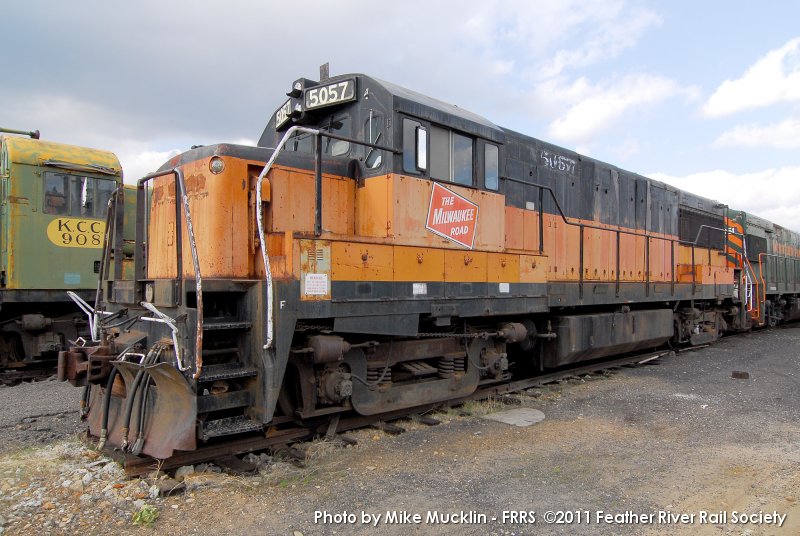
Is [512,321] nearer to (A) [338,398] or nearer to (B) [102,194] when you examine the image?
(A) [338,398]

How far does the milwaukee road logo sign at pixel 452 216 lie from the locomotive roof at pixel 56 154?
23.0 feet

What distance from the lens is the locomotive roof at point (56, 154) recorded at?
920cm

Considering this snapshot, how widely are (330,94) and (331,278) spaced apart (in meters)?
2.27

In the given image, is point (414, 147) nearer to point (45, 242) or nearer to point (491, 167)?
point (491, 167)

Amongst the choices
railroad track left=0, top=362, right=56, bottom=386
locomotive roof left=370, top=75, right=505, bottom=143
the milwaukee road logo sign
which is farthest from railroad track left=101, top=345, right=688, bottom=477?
railroad track left=0, top=362, right=56, bottom=386

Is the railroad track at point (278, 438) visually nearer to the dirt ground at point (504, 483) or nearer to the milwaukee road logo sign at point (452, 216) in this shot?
the dirt ground at point (504, 483)

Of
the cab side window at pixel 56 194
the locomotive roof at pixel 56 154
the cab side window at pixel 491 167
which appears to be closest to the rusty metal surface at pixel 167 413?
the cab side window at pixel 491 167

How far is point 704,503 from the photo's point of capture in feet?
13.1

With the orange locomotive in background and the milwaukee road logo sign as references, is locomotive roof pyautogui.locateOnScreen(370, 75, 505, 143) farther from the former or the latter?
the milwaukee road logo sign

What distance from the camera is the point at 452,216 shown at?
6.12 m

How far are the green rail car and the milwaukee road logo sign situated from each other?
5864mm

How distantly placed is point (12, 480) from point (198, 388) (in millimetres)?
1495

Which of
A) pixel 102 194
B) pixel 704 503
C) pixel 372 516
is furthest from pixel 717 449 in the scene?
pixel 102 194

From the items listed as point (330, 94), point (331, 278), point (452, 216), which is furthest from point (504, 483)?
point (330, 94)
